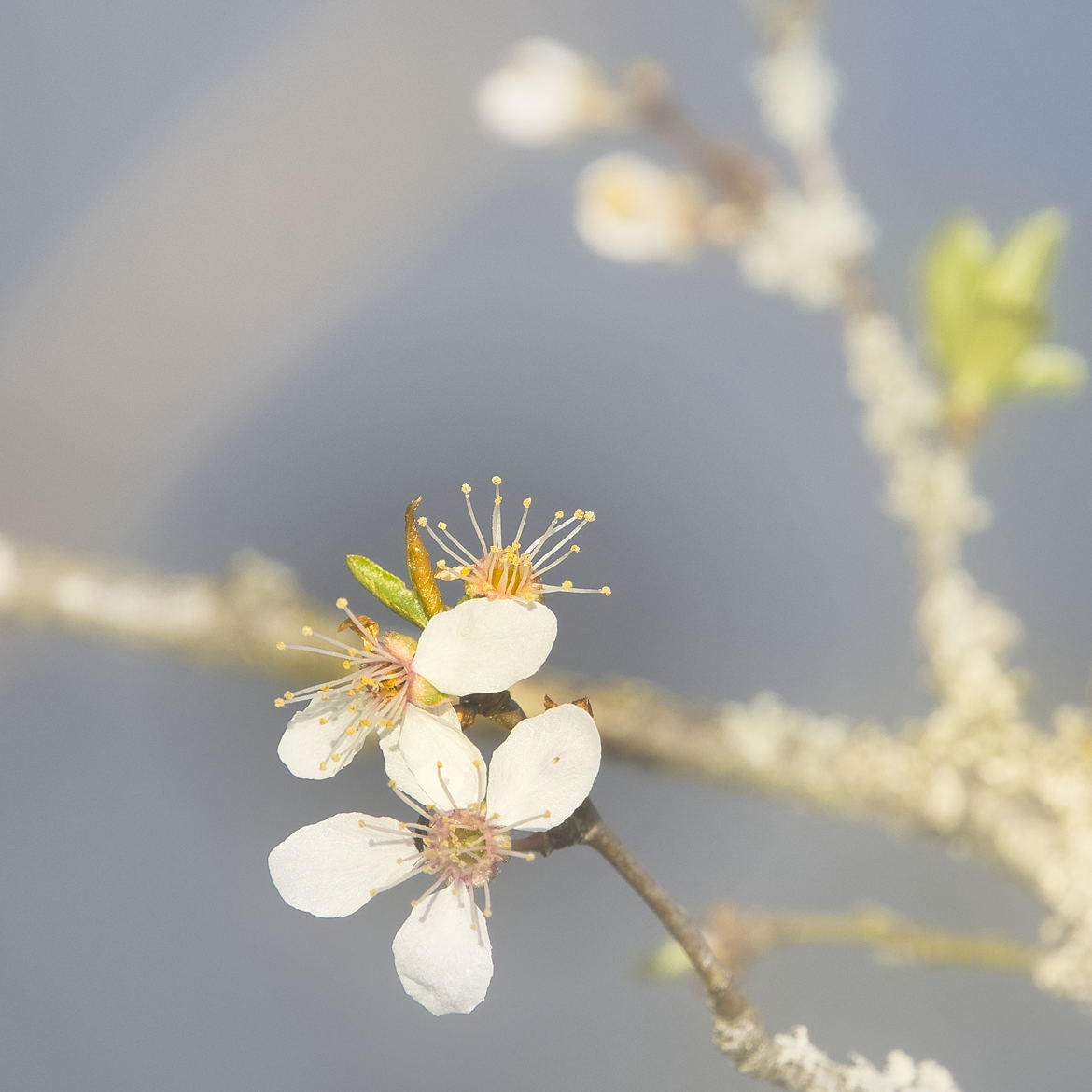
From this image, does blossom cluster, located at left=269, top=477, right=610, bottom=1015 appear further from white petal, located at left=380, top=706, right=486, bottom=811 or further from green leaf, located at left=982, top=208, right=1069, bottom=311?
green leaf, located at left=982, top=208, right=1069, bottom=311

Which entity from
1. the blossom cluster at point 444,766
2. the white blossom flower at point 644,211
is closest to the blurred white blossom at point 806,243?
the white blossom flower at point 644,211

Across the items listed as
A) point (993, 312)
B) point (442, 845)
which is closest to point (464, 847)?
point (442, 845)

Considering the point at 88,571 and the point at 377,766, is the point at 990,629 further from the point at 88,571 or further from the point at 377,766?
the point at 88,571

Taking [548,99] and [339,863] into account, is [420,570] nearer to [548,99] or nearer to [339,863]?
[339,863]

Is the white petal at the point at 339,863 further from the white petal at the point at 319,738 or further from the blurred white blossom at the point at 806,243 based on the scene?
the blurred white blossom at the point at 806,243

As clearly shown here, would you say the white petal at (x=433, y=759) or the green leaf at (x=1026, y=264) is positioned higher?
the green leaf at (x=1026, y=264)

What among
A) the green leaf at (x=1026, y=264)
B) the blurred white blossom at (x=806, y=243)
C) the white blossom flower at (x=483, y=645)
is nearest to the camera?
the white blossom flower at (x=483, y=645)

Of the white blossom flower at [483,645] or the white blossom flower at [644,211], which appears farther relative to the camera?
the white blossom flower at [644,211]

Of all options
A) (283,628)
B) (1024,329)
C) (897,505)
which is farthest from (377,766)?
(1024,329)
